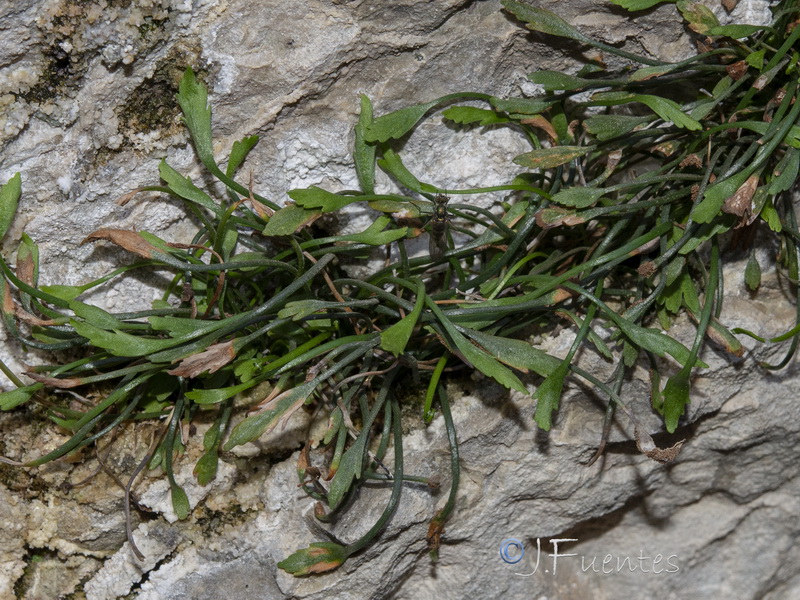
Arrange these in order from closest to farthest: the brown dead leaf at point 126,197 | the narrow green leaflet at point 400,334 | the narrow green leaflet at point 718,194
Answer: the narrow green leaflet at point 400,334 → the narrow green leaflet at point 718,194 → the brown dead leaf at point 126,197

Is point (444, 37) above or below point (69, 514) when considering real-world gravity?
above

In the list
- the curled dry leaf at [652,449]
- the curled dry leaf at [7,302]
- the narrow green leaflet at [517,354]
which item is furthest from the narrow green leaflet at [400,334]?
the curled dry leaf at [7,302]

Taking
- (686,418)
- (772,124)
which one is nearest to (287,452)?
(686,418)

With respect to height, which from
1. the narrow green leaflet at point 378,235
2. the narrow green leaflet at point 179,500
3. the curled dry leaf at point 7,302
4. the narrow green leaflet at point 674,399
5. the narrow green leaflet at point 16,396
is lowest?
the narrow green leaflet at point 179,500

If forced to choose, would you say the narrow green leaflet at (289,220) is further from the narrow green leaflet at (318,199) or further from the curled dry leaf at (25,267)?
the curled dry leaf at (25,267)

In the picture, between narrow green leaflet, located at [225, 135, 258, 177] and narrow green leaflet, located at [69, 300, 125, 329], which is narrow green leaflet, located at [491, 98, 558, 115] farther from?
narrow green leaflet, located at [69, 300, 125, 329]

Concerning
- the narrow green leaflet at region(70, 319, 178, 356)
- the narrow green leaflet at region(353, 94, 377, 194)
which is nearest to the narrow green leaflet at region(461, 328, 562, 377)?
the narrow green leaflet at region(353, 94, 377, 194)

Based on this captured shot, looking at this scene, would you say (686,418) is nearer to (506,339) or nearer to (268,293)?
(506,339)
